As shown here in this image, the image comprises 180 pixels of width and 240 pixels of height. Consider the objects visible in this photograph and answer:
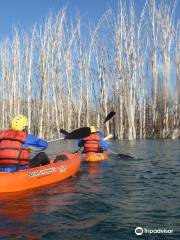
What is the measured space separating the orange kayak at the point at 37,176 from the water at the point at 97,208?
244 millimetres

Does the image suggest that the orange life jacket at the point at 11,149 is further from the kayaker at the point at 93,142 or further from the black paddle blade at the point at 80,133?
the kayaker at the point at 93,142

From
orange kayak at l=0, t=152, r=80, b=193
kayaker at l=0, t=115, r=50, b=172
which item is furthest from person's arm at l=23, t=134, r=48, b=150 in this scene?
A: orange kayak at l=0, t=152, r=80, b=193

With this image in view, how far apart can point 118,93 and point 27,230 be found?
74.3 ft

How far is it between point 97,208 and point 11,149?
3029 millimetres

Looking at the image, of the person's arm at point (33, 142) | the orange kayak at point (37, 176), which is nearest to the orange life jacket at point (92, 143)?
the orange kayak at point (37, 176)

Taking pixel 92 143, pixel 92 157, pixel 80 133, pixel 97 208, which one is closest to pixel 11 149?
pixel 97 208

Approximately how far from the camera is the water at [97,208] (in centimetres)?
647

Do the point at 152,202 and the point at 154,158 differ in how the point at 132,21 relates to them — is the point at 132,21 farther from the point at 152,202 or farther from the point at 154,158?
the point at 152,202

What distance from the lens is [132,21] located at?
27.5 m

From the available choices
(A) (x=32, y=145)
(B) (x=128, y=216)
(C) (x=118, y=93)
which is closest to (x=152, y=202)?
(B) (x=128, y=216)

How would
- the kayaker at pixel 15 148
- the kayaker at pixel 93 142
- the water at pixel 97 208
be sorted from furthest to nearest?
the kayaker at pixel 93 142, the kayaker at pixel 15 148, the water at pixel 97 208

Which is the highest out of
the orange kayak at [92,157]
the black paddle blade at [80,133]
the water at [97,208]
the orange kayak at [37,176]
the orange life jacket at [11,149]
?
the black paddle blade at [80,133]

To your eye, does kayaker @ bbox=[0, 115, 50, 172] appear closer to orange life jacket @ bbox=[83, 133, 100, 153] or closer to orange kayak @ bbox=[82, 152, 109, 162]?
orange kayak @ bbox=[82, 152, 109, 162]

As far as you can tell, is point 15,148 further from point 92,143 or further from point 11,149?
point 92,143
